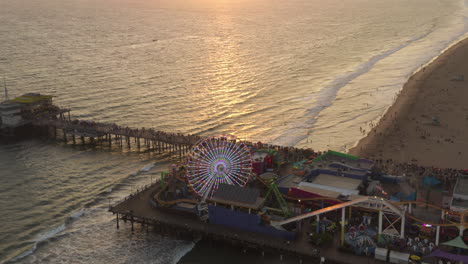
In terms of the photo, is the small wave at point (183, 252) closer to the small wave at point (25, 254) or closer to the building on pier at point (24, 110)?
the small wave at point (25, 254)

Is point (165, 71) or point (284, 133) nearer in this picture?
point (284, 133)

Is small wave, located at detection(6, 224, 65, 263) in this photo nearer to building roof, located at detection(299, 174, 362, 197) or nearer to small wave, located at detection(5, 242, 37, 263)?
small wave, located at detection(5, 242, 37, 263)

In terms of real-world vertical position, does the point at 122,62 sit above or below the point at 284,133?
above

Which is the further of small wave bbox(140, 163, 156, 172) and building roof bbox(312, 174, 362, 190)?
small wave bbox(140, 163, 156, 172)

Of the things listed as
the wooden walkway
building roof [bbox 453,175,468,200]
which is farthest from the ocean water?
building roof [bbox 453,175,468,200]

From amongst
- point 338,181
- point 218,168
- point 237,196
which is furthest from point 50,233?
point 338,181

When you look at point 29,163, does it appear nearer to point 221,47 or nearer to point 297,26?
point 221,47

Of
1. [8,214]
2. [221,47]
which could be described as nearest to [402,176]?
[8,214]
